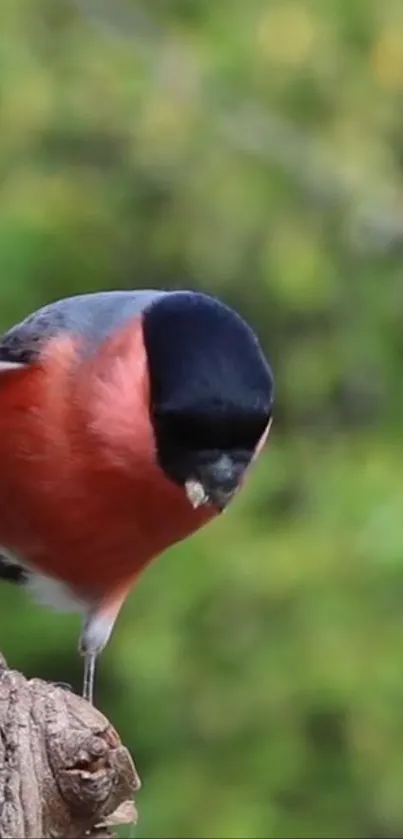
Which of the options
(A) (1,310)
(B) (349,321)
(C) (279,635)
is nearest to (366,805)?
(C) (279,635)

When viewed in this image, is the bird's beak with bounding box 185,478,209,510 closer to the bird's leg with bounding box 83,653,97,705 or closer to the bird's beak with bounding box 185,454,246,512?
the bird's beak with bounding box 185,454,246,512

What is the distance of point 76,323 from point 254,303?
5.06ft

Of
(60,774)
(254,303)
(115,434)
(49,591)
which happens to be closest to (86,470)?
(115,434)

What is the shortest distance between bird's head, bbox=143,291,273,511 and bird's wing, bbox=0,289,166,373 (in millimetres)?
188

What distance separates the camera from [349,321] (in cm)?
346

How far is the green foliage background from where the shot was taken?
2996 millimetres

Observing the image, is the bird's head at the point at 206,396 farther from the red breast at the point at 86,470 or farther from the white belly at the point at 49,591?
the white belly at the point at 49,591

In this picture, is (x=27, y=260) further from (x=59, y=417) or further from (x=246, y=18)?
(x=59, y=417)

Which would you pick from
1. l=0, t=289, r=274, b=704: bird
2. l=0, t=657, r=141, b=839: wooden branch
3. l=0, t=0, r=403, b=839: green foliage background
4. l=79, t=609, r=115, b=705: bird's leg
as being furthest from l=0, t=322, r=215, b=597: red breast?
l=0, t=0, r=403, b=839: green foliage background

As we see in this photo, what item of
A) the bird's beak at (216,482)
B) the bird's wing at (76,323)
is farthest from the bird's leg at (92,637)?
the bird's beak at (216,482)

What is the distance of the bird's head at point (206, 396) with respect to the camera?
1779 millimetres

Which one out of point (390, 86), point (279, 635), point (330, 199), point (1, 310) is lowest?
point (279, 635)

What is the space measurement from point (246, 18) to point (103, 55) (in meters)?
0.32

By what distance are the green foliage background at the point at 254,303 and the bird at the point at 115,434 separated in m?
0.70
